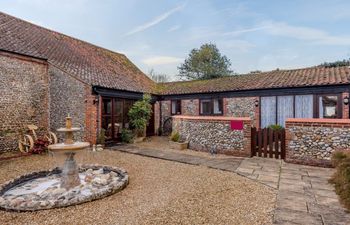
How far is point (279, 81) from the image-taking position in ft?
45.2

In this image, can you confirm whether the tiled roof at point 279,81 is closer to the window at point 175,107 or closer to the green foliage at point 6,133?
the window at point 175,107

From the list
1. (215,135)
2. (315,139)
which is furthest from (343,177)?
(215,135)

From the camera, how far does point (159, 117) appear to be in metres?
17.6

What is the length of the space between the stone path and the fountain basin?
10.1 feet

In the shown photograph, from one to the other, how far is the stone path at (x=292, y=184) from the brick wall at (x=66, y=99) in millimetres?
3927

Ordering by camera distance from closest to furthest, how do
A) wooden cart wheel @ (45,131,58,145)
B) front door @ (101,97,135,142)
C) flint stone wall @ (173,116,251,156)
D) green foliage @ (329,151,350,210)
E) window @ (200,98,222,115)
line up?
green foliage @ (329,151,350,210) → flint stone wall @ (173,116,251,156) → wooden cart wheel @ (45,131,58,145) → front door @ (101,97,135,142) → window @ (200,98,222,115)

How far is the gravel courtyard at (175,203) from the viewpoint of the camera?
3793 mm

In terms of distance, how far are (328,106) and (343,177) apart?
12.1 metres

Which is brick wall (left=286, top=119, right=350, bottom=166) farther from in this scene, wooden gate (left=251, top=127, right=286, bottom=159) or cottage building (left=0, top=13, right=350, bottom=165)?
cottage building (left=0, top=13, right=350, bottom=165)

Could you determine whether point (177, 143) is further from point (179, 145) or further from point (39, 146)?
point (39, 146)

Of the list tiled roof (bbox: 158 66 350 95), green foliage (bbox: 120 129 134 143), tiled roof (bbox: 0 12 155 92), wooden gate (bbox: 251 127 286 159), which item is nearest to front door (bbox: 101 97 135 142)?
green foliage (bbox: 120 129 134 143)

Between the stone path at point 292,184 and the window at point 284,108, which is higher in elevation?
the window at point 284,108

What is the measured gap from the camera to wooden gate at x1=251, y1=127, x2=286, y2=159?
832 cm

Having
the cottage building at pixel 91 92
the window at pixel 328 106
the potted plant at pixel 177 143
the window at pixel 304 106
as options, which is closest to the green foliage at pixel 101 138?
the cottage building at pixel 91 92
